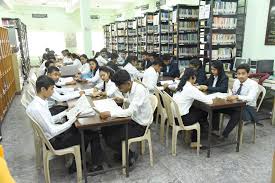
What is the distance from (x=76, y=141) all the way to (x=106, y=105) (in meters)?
0.55

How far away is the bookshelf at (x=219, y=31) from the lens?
511 cm

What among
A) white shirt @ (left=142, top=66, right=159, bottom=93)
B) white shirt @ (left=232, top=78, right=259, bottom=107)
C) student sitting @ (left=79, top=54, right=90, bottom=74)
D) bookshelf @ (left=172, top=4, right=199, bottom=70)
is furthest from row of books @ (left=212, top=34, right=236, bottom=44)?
student sitting @ (left=79, top=54, right=90, bottom=74)

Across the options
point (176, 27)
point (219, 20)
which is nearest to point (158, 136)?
point (219, 20)

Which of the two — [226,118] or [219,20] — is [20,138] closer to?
[226,118]

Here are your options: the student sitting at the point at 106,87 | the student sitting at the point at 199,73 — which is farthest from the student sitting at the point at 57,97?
the student sitting at the point at 199,73

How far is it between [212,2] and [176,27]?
1.40m

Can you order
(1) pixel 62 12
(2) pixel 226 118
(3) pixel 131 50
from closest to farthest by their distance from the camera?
(2) pixel 226 118, (3) pixel 131 50, (1) pixel 62 12

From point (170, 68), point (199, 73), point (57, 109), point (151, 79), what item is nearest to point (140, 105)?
point (57, 109)

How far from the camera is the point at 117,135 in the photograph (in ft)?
8.81

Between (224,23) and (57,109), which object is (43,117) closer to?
(57,109)

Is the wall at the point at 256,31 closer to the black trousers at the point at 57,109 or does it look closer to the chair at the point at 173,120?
the chair at the point at 173,120

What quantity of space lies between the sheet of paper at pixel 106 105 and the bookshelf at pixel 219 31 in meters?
3.23

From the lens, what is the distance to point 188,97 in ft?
9.93

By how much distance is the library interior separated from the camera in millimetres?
2514
